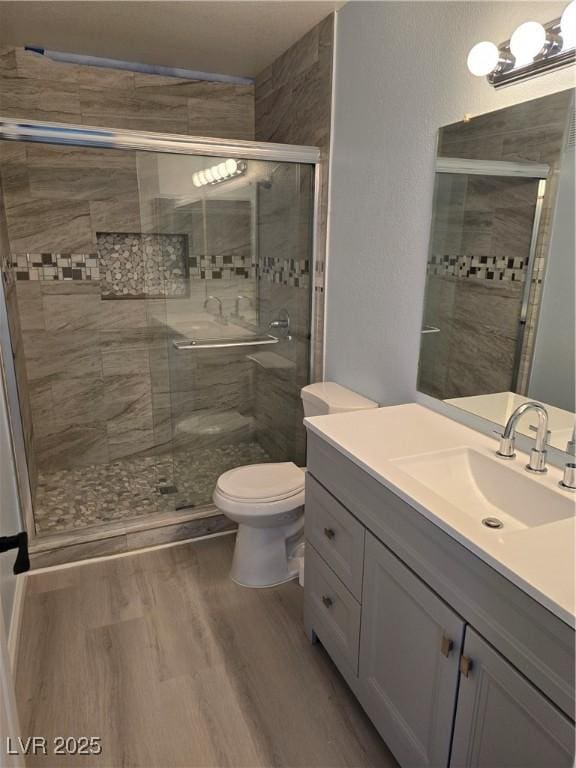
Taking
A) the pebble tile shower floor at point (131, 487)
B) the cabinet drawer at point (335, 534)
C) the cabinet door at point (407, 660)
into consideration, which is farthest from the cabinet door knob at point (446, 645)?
the pebble tile shower floor at point (131, 487)

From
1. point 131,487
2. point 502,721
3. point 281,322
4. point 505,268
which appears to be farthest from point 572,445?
point 131,487

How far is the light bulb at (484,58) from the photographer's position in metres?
1.45

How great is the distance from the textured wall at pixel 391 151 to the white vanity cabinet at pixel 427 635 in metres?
0.69

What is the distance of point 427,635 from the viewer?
1.24 m

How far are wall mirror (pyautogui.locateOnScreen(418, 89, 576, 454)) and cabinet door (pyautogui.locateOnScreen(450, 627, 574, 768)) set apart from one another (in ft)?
2.06

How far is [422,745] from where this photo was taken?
4.24 feet

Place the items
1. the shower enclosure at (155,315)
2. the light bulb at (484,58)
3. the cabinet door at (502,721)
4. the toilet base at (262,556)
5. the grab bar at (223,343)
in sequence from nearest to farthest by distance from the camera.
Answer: the cabinet door at (502,721)
the light bulb at (484,58)
the toilet base at (262,556)
the shower enclosure at (155,315)
the grab bar at (223,343)

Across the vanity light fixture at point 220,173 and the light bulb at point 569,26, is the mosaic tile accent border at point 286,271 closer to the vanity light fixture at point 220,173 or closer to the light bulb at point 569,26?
the vanity light fixture at point 220,173

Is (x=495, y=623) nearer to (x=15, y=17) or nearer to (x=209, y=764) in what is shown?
(x=209, y=764)

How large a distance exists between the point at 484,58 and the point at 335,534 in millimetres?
1501

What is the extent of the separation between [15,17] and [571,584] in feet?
9.93

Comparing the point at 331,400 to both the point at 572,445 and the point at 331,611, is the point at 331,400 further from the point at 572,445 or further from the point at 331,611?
the point at 572,445

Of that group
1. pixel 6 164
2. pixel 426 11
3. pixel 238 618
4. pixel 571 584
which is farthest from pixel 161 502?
pixel 426 11

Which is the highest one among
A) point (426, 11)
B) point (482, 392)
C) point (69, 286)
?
point (426, 11)
